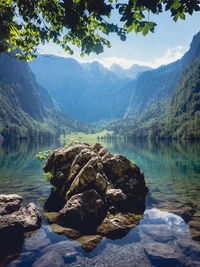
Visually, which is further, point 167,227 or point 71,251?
point 167,227

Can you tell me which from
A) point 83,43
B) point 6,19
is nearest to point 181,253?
point 83,43

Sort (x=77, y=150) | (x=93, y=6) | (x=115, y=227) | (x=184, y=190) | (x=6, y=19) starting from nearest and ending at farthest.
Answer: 1. (x=93, y=6)
2. (x=6, y=19)
3. (x=115, y=227)
4. (x=77, y=150)
5. (x=184, y=190)

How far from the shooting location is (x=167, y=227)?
10289 millimetres

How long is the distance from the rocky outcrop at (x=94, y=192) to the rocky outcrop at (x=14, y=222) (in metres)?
1.36

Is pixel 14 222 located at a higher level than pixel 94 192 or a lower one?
lower

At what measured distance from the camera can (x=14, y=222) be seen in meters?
9.71

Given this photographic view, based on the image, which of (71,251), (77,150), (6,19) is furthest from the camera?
(77,150)

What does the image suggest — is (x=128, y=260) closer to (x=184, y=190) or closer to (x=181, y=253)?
(x=181, y=253)

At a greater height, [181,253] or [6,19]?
[6,19]

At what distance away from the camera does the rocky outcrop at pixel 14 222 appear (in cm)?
848

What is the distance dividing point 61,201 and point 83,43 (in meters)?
11.3

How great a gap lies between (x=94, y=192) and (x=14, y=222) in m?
4.89

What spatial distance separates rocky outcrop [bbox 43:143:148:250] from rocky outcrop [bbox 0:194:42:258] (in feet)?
4.45

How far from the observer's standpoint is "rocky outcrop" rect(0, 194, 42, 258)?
334 inches
